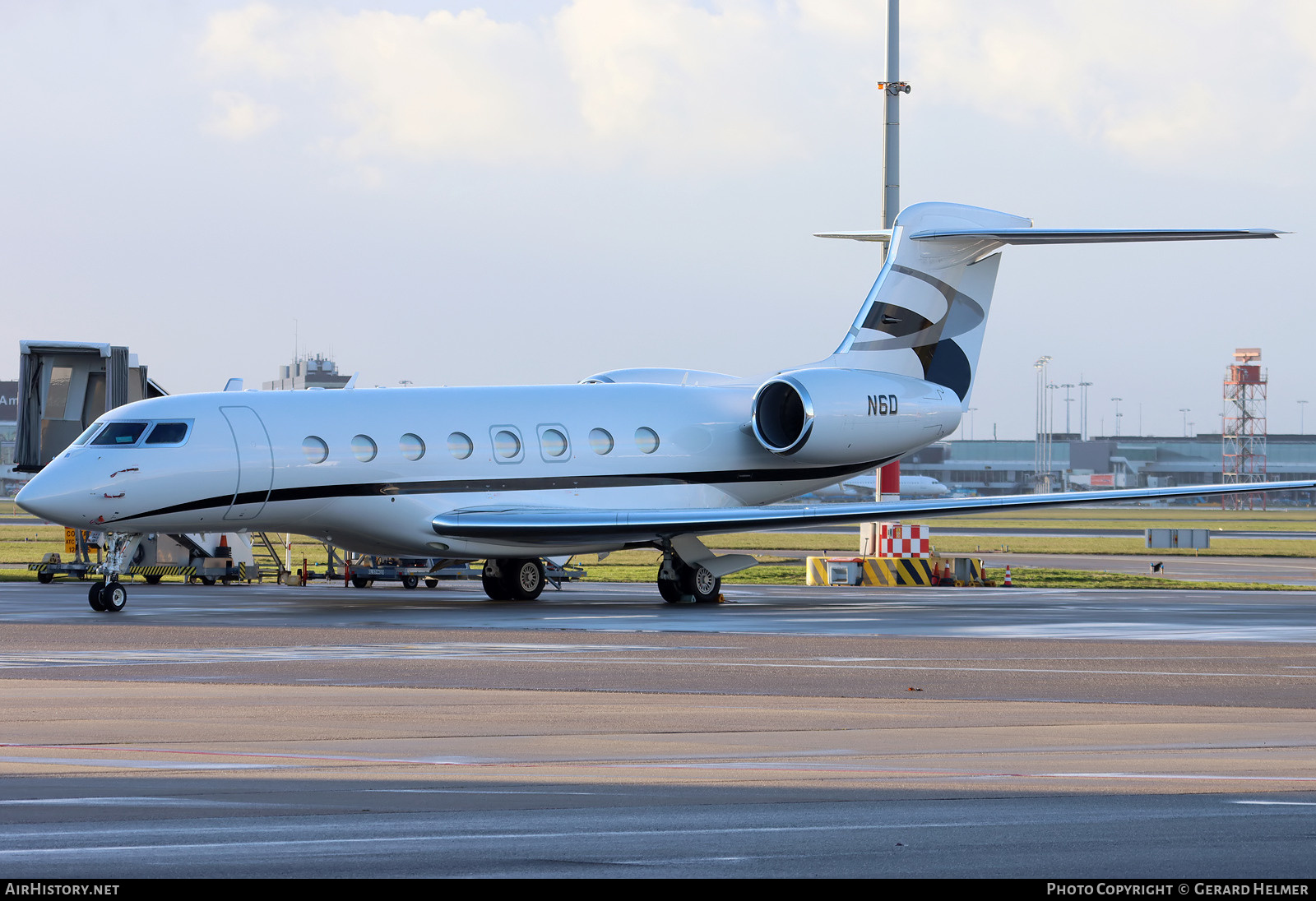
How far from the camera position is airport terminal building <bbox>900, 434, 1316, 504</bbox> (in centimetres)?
17900

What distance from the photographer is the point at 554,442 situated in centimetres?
2712

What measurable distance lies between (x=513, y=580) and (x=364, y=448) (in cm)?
427

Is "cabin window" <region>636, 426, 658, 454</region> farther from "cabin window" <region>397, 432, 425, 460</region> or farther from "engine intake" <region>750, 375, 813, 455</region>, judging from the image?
"cabin window" <region>397, 432, 425, 460</region>

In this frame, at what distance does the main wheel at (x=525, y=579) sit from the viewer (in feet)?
92.2

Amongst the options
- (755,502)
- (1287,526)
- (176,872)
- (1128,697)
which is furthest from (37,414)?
(1287,526)

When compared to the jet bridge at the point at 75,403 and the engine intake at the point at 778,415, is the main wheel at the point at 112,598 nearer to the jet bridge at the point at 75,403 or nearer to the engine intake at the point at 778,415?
the jet bridge at the point at 75,403

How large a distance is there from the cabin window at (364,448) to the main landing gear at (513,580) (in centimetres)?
374

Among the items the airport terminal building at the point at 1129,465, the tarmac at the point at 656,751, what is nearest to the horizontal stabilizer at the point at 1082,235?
the tarmac at the point at 656,751

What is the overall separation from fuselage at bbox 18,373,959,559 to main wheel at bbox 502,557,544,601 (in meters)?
1.62

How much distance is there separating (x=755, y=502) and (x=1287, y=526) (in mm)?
67407

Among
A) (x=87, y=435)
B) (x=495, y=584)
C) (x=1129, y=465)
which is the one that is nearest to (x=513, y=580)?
(x=495, y=584)

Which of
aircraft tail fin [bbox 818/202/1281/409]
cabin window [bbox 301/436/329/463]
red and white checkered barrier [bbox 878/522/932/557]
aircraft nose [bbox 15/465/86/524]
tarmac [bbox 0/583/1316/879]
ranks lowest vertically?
tarmac [bbox 0/583/1316/879]

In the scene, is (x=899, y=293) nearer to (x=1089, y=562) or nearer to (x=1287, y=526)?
(x=1089, y=562)

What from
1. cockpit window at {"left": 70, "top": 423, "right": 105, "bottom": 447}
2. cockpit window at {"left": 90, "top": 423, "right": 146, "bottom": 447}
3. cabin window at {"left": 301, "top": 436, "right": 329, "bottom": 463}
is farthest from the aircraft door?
cockpit window at {"left": 70, "top": 423, "right": 105, "bottom": 447}
